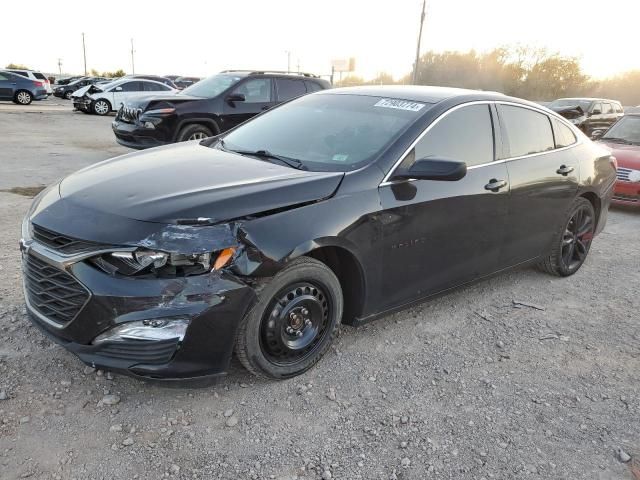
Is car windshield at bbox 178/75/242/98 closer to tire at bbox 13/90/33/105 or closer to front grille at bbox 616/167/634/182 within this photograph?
front grille at bbox 616/167/634/182

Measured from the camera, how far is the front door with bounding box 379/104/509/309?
10.8 feet

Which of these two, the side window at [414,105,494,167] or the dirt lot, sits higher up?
the side window at [414,105,494,167]

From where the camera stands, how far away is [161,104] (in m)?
9.23

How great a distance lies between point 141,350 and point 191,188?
876mm

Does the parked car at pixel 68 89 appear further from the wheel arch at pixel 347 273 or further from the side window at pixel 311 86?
the wheel arch at pixel 347 273

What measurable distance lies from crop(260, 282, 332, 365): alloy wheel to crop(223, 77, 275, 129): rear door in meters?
7.16

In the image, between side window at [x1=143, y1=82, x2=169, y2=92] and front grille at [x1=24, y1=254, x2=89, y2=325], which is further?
side window at [x1=143, y1=82, x2=169, y2=92]

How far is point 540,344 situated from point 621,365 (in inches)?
19.9

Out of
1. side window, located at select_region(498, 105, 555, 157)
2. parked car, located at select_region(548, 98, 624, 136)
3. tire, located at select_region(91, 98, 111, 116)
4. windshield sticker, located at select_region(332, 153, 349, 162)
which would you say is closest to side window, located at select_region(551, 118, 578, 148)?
side window, located at select_region(498, 105, 555, 157)

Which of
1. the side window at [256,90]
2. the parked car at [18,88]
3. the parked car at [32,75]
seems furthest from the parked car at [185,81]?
the side window at [256,90]

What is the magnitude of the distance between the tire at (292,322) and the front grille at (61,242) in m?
0.83

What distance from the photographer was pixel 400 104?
375 centimetres

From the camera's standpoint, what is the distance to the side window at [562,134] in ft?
15.2

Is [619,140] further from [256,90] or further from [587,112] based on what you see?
[587,112]
